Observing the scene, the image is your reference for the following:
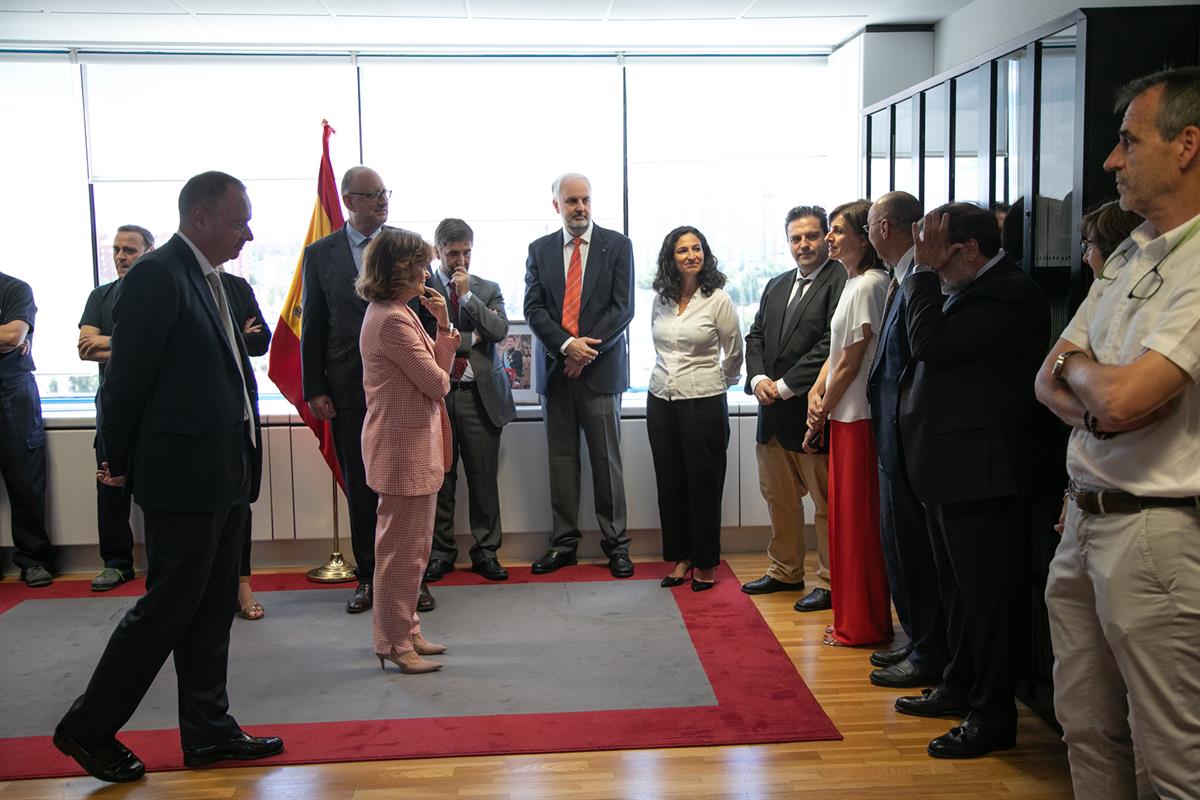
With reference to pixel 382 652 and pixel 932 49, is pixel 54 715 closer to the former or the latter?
pixel 382 652

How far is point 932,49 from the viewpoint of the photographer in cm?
561

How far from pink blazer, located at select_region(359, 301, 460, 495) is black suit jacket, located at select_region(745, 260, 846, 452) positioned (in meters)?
1.59

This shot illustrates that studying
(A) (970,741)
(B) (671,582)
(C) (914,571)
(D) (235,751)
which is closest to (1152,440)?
(A) (970,741)

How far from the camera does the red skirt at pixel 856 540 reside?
393 cm

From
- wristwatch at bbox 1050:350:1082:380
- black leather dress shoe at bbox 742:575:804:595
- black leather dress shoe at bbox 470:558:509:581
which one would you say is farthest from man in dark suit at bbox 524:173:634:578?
wristwatch at bbox 1050:350:1082:380

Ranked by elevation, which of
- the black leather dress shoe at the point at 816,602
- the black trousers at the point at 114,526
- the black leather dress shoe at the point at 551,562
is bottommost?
the black leather dress shoe at the point at 816,602

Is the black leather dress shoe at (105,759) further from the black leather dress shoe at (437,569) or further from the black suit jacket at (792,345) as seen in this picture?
the black suit jacket at (792,345)

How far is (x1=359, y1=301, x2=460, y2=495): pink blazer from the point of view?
352 centimetres

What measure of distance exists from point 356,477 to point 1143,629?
3143 millimetres

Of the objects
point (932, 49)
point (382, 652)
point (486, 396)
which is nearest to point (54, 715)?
point (382, 652)

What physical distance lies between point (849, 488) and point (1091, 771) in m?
1.71

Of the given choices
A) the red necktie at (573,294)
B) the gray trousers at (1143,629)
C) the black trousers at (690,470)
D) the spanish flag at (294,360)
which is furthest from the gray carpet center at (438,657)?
the gray trousers at (1143,629)

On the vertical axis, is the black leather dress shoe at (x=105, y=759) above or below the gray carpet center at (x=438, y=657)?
above

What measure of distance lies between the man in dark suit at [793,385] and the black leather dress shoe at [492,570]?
116 cm
